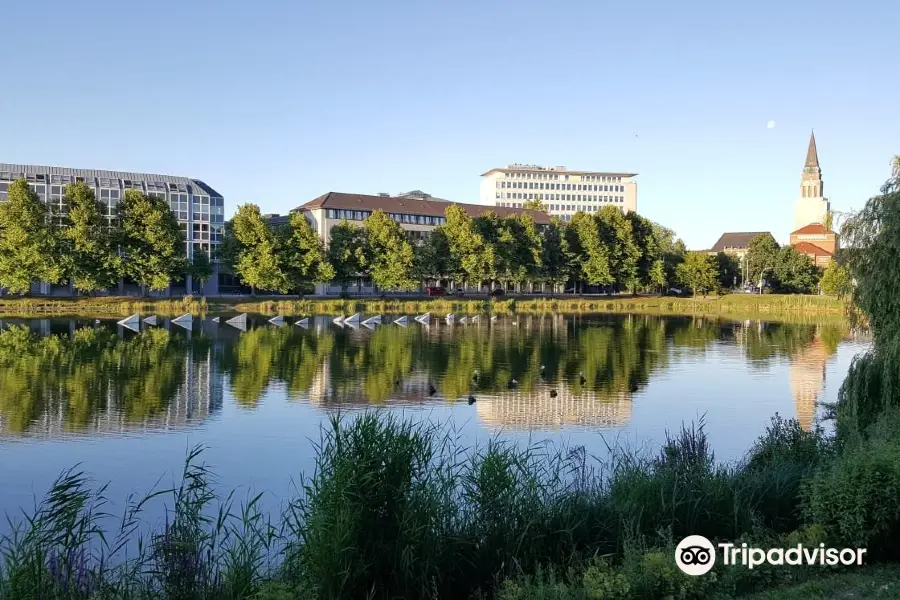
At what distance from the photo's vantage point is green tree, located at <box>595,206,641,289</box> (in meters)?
118

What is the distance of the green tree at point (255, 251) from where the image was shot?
283ft

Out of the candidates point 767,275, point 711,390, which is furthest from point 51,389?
point 767,275

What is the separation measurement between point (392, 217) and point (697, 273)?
50.2 m

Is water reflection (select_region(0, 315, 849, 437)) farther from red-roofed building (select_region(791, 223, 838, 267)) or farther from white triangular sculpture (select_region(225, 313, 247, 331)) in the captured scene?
red-roofed building (select_region(791, 223, 838, 267))

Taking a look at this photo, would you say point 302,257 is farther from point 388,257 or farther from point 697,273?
point 697,273

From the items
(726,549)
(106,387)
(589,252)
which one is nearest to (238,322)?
(106,387)

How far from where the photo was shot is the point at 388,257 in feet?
316

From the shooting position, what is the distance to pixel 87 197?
261ft

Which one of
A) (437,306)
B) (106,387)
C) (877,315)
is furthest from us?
(437,306)

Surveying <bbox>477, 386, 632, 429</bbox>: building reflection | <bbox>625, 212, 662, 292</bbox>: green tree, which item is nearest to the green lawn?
<bbox>477, 386, 632, 429</bbox>: building reflection

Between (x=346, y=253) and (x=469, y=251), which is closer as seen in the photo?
(x=346, y=253)

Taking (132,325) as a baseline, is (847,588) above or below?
below

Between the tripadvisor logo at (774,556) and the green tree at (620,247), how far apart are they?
4245 inches

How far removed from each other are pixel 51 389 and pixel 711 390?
26245 mm
